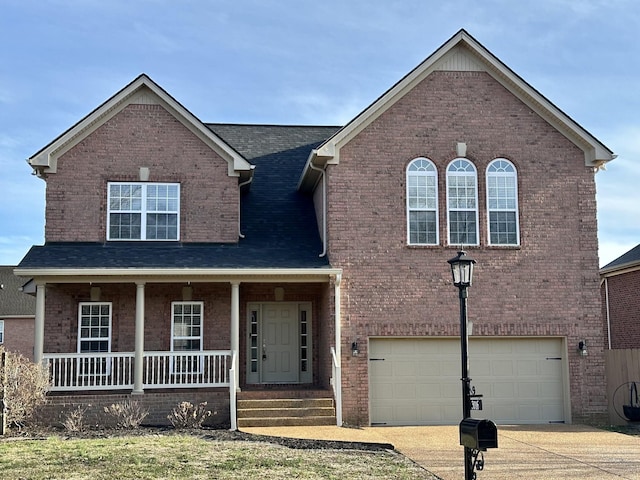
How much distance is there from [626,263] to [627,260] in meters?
0.82

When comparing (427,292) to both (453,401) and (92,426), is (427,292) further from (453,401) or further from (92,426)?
(92,426)

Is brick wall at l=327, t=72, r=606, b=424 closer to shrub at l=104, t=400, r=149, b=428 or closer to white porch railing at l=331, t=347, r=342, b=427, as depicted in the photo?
white porch railing at l=331, t=347, r=342, b=427

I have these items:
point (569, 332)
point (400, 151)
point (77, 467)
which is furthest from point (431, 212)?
point (77, 467)

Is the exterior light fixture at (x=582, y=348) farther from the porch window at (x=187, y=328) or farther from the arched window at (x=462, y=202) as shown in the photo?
the porch window at (x=187, y=328)

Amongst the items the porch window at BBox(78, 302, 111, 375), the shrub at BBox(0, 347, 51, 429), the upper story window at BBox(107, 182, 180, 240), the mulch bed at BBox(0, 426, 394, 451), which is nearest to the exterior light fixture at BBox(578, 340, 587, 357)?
the mulch bed at BBox(0, 426, 394, 451)

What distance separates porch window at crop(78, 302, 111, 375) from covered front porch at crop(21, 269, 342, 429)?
0.08 feet

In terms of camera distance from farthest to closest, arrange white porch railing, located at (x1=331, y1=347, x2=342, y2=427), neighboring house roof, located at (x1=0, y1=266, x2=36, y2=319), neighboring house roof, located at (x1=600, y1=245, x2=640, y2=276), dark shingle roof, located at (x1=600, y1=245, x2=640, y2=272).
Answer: neighboring house roof, located at (x1=0, y1=266, x2=36, y2=319) < dark shingle roof, located at (x1=600, y1=245, x2=640, y2=272) < neighboring house roof, located at (x1=600, y1=245, x2=640, y2=276) < white porch railing, located at (x1=331, y1=347, x2=342, y2=427)

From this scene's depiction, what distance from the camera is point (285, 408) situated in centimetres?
1612

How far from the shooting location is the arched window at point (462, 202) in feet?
58.0

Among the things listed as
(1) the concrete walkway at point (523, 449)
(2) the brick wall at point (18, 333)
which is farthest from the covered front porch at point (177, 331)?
(2) the brick wall at point (18, 333)

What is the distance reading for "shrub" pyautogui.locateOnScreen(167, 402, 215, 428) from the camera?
627 inches

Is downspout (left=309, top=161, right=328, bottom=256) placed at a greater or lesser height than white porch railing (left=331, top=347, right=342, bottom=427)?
greater

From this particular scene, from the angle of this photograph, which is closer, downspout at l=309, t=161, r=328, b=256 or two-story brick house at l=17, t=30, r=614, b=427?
two-story brick house at l=17, t=30, r=614, b=427

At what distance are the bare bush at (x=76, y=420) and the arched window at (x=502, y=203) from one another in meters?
9.79
